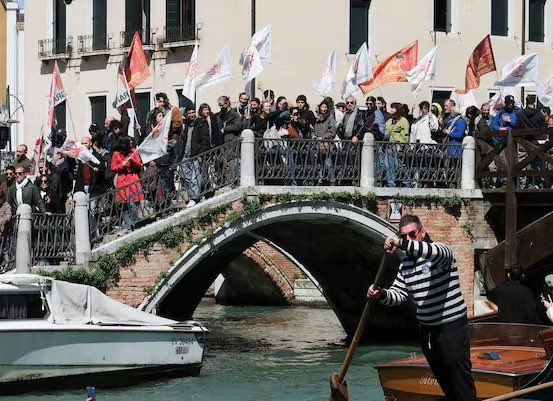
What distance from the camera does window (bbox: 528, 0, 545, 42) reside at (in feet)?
85.5

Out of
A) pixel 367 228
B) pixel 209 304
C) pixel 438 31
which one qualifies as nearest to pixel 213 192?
pixel 367 228

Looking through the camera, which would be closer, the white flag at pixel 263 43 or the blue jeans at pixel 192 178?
the blue jeans at pixel 192 178

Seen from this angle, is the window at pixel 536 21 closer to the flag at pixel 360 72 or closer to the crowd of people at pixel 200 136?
the crowd of people at pixel 200 136

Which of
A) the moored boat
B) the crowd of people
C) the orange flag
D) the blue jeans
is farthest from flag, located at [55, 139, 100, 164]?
the moored boat

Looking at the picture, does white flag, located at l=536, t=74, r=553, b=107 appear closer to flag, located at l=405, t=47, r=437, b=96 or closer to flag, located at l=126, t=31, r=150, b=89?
flag, located at l=405, t=47, r=437, b=96

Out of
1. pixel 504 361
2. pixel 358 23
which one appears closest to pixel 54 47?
pixel 358 23

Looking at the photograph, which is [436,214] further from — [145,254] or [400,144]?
[145,254]

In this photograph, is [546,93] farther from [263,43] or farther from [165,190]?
[165,190]

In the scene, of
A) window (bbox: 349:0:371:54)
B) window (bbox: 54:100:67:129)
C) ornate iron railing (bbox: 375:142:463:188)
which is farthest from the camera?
window (bbox: 54:100:67:129)

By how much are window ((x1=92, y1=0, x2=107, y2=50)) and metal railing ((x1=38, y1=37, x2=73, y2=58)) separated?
60 cm

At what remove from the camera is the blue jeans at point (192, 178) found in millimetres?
17531

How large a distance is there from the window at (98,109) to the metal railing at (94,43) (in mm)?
876

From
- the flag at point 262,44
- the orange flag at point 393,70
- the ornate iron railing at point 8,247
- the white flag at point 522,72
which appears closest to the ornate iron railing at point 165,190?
the ornate iron railing at point 8,247

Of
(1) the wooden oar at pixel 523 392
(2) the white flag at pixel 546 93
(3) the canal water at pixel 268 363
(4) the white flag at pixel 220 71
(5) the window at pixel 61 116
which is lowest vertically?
(3) the canal water at pixel 268 363
